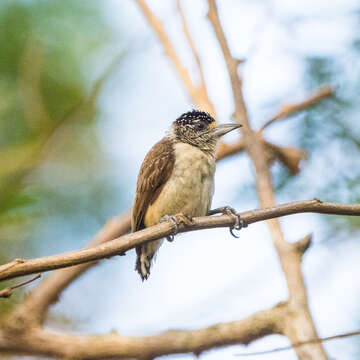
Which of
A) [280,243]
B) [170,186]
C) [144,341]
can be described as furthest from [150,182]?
[144,341]

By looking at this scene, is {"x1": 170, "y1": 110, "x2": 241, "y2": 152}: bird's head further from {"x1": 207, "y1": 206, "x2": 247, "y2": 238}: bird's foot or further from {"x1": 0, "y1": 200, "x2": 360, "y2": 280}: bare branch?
{"x1": 0, "y1": 200, "x2": 360, "y2": 280}: bare branch

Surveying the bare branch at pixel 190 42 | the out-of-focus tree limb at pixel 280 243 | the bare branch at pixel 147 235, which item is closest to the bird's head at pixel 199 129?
the out-of-focus tree limb at pixel 280 243

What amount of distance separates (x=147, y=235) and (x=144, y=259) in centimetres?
177

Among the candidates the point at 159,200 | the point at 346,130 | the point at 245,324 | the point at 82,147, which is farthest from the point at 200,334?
the point at 346,130

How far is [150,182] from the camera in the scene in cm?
443

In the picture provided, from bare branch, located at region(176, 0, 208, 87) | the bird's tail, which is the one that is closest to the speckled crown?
bare branch, located at region(176, 0, 208, 87)

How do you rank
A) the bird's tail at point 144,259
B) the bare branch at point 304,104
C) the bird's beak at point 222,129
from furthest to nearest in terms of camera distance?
1. the bare branch at point 304,104
2. the bird's beak at point 222,129
3. the bird's tail at point 144,259

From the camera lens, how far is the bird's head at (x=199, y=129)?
486 cm

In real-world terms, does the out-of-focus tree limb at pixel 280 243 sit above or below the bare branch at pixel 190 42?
below

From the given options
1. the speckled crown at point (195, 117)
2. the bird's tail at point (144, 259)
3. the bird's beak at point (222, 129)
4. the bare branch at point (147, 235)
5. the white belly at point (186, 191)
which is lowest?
the bare branch at point (147, 235)

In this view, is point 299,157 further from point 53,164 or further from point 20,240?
point 20,240

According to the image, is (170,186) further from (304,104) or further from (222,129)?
(304,104)

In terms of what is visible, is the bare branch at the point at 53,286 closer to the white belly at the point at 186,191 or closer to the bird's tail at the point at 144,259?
the bird's tail at the point at 144,259

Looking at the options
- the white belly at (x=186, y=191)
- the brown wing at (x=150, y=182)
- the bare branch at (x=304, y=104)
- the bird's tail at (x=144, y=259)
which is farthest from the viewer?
the bare branch at (x=304, y=104)
